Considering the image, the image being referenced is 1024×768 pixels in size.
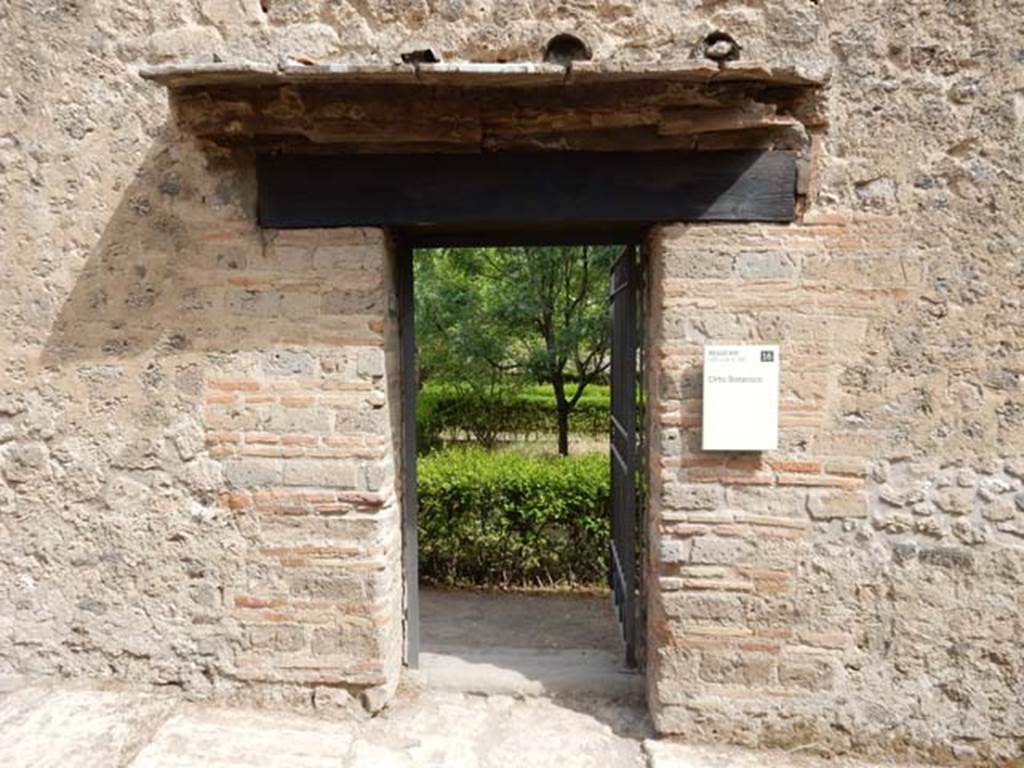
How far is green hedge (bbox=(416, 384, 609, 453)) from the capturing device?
9.75 metres

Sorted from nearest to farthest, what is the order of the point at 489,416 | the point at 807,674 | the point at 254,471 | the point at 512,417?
the point at 807,674 → the point at 254,471 → the point at 489,416 → the point at 512,417

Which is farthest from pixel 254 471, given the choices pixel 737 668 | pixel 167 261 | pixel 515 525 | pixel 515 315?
pixel 515 315

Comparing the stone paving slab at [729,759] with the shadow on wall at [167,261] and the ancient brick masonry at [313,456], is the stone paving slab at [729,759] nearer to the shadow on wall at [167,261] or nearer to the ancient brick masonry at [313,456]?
the ancient brick masonry at [313,456]

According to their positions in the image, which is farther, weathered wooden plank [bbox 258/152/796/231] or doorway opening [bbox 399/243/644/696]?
doorway opening [bbox 399/243/644/696]

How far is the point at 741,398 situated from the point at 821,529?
0.66 metres

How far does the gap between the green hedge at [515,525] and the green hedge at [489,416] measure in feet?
11.4

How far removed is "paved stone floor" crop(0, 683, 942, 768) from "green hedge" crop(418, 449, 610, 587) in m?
2.01

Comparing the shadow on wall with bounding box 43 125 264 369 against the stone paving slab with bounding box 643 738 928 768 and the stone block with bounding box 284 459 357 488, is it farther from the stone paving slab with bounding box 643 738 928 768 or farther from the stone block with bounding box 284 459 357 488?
the stone paving slab with bounding box 643 738 928 768

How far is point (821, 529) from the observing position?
2.86 meters

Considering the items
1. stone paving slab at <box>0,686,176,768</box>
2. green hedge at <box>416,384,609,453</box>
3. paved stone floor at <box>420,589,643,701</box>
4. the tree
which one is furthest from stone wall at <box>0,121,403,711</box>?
green hedge at <box>416,384,609,453</box>

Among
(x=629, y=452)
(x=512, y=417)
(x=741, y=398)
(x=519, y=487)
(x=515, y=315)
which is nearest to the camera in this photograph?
(x=741, y=398)

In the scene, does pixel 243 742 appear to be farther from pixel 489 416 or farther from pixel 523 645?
pixel 489 416

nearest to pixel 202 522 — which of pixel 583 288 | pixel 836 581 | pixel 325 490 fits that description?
pixel 325 490

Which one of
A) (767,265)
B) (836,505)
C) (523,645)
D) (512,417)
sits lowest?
(523,645)
